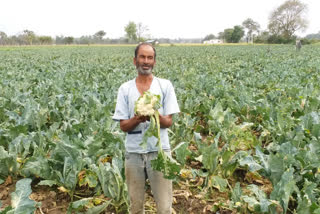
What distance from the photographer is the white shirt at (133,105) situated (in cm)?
217

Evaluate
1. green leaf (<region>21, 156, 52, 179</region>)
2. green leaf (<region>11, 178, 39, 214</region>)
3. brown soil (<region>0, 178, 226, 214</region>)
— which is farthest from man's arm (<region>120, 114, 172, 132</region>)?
green leaf (<region>21, 156, 52, 179</region>)

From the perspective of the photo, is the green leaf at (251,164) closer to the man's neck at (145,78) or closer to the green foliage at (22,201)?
the man's neck at (145,78)

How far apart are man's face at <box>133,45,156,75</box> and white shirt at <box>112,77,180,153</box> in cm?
13

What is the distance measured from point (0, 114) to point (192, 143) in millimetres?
3338

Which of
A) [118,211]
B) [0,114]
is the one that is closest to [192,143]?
[118,211]

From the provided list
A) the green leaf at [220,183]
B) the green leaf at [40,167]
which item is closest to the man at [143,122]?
the green leaf at [220,183]

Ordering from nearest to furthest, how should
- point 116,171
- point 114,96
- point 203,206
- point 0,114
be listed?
point 116,171, point 203,206, point 0,114, point 114,96

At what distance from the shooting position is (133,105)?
2.19 metres

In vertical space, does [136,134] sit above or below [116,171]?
above

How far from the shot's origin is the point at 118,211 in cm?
292

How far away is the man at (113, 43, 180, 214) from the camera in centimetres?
212

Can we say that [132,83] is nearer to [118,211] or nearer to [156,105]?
[156,105]

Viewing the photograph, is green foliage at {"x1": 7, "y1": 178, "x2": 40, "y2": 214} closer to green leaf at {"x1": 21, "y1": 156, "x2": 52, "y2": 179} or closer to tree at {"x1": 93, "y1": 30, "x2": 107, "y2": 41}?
green leaf at {"x1": 21, "y1": 156, "x2": 52, "y2": 179}

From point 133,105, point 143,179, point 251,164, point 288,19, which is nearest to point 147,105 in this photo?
point 133,105
